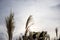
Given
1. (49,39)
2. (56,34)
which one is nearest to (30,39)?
(49,39)

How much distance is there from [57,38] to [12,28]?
9.14 metres

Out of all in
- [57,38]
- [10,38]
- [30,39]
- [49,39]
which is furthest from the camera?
[57,38]

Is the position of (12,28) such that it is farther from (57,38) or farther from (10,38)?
(57,38)

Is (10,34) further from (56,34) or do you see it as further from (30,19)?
(56,34)

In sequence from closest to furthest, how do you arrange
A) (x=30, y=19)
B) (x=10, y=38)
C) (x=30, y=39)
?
(x=10, y=38)
(x=30, y=19)
(x=30, y=39)

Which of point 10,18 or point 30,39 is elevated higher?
point 10,18

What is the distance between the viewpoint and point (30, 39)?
18.4 feet

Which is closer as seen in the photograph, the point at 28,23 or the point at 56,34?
the point at 28,23

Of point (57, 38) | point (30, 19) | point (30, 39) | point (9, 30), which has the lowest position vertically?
point (57, 38)

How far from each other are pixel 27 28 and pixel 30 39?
3.62 ft

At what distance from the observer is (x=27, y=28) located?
4617 mm

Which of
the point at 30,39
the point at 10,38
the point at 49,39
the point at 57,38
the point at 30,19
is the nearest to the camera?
the point at 10,38

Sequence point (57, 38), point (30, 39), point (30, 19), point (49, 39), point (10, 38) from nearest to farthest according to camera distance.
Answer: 1. point (10, 38)
2. point (30, 19)
3. point (30, 39)
4. point (49, 39)
5. point (57, 38)

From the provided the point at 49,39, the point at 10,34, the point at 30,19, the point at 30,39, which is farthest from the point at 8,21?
the point at 49,39
